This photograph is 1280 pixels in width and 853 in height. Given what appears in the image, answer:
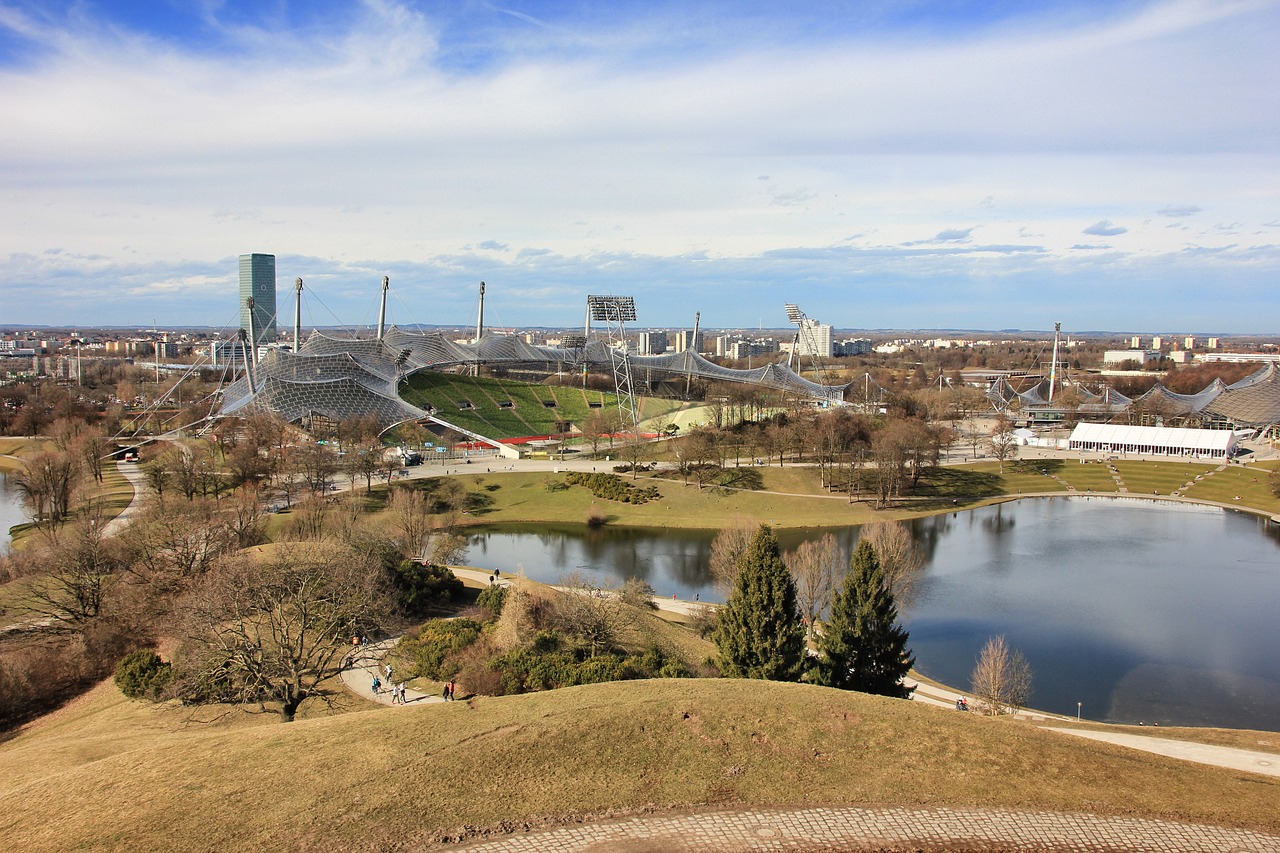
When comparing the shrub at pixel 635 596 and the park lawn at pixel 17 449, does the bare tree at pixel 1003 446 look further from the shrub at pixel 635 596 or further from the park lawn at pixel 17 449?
the park lawn at pixel 17 449

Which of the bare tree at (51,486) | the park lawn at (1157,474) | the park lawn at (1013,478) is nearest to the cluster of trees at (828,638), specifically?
the bare tree at (51,486)

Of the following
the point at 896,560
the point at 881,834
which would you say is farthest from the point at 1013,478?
the point at 881,834

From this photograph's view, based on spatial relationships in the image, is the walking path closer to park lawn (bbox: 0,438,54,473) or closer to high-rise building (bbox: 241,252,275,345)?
park lawn (bbox: 0,438,54,473)

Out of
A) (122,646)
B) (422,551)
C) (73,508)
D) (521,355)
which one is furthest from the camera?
(521,355)

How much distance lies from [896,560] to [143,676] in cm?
1808

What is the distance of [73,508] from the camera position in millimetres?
34594

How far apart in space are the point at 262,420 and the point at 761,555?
37.5 metres

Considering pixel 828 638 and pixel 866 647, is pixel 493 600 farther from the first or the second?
pixel 866 647

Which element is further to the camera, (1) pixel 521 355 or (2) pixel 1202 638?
(1) pixel 521 355

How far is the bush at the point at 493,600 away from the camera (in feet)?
65.7

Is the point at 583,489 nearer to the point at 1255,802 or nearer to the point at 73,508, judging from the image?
the point at 73,508

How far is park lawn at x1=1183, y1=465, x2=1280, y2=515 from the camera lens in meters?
41.6

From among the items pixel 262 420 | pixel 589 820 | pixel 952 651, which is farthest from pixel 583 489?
pixel 589 820

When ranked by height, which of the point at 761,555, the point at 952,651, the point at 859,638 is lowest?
the point at 952,651
